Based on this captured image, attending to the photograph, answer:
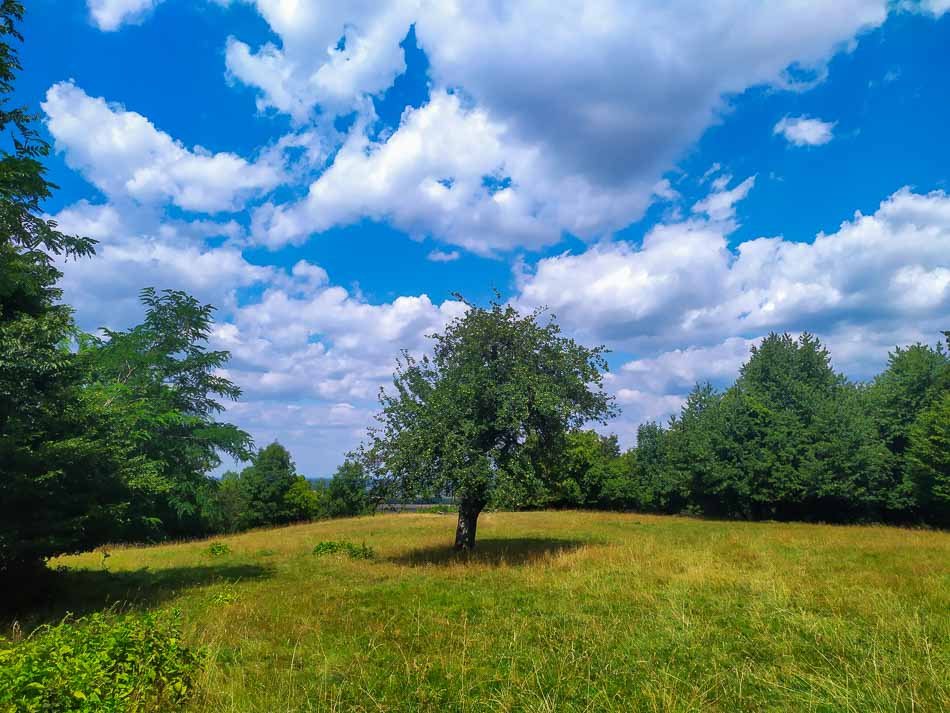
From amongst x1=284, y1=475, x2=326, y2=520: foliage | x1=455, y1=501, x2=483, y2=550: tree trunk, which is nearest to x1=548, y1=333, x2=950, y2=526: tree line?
x1=455, y1=501, x2=483, y2=550: tree trunk

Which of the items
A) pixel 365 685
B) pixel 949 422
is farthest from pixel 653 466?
pixel 365 685

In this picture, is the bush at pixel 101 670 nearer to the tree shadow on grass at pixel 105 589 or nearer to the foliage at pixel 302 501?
the tree shadow on grass at pixel 105 589

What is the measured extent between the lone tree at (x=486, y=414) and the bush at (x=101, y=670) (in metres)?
11.5

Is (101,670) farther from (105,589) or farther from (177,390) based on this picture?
(177,390)

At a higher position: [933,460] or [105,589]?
[933,460]

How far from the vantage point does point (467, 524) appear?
1942 cm

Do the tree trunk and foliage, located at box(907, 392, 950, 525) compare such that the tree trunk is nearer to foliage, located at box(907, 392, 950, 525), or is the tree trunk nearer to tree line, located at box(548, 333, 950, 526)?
tree line, located at box(548, 333, 950, 526)

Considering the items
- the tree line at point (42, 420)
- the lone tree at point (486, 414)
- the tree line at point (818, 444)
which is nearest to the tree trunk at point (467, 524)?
the lone tree at point (486, 414)

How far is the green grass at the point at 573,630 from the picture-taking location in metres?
5.51

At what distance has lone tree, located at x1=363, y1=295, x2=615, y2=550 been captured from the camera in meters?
16.7

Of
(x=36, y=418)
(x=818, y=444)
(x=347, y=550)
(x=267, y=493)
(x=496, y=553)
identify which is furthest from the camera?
(x=267, y=493)

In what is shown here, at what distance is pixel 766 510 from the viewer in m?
42.1

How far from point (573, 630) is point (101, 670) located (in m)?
→ 6.69

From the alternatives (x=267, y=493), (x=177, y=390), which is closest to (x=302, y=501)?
(x=267, y=493)
